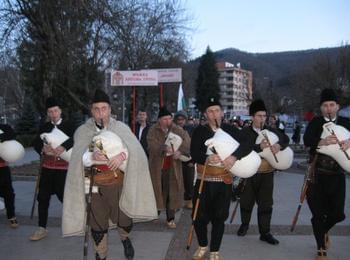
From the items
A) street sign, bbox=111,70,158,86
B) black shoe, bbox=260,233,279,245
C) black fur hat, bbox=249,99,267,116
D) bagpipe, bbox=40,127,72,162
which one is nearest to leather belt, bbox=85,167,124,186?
bagpipe, bbox=40,127,72,162

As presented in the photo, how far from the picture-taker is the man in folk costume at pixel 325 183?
5594 millimetres

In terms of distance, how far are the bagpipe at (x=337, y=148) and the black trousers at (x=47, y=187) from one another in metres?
3.71

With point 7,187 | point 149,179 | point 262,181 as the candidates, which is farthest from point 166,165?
point 7,187

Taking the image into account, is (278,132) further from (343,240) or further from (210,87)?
(210,87)

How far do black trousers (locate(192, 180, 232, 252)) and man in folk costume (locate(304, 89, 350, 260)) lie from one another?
116 centimetres

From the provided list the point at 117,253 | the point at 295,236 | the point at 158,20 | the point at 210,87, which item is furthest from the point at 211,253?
the point at 210,87

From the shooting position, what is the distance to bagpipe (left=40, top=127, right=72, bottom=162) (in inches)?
255

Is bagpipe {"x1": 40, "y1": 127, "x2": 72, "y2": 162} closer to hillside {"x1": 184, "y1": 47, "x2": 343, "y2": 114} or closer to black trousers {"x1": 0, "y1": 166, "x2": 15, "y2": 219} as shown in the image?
black trousers {"x1": 0, "y1": 166, "x2": 15, "y2": 219}

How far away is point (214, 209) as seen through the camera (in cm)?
548

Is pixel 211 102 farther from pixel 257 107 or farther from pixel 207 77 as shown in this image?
pixel 207 77

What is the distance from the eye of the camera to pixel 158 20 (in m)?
23.9

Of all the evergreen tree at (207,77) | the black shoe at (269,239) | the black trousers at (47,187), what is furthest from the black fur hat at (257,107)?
the evergreen tree at (207,77)

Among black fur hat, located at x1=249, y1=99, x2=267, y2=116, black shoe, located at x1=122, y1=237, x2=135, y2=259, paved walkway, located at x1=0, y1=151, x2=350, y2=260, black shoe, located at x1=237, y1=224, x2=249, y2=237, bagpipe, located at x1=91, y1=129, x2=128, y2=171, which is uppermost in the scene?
black fur hat, located at x1=249, y1=99, x2=267, y2=116

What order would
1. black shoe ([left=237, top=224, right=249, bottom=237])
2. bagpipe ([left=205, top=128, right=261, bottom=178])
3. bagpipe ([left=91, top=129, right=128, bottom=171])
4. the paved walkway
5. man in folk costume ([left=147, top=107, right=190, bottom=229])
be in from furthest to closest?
man in folk costume ([left=147, top=107, right=190, bottom=229])
black shoe ([left=237, top=224, right=249, bottom=237])
the paved walkway
bagpipe ([left=205, top=128, right=261, bottom=178])
bagpipe ([left=91, top=129, right=128, bottom=171])
